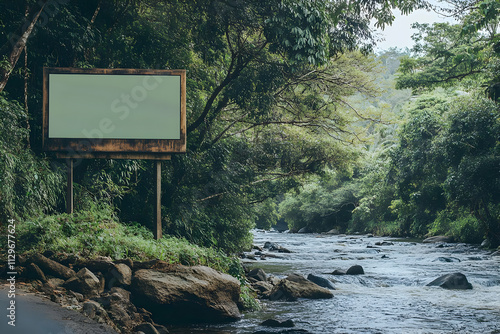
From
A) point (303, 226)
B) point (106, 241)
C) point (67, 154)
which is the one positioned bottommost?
point (303, 226)

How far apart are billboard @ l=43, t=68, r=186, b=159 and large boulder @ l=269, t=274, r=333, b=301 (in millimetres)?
3335

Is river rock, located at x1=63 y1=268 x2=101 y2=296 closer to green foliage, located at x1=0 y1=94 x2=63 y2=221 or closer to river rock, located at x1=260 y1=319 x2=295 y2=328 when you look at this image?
green foliage, located at x1=0 y1=94 x2=63 y2=221

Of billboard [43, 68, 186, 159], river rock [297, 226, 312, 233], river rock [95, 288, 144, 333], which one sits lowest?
river rock [297, 226, 312, 233]

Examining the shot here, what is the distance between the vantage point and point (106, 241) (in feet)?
24.4

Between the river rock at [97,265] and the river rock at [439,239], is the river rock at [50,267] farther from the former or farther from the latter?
the river rock at [439,239]

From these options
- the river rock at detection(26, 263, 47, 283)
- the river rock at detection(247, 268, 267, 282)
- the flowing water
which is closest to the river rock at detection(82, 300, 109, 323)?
the river rock at detection(26, 263, 47, 283)

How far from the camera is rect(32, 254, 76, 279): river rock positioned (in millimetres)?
6098

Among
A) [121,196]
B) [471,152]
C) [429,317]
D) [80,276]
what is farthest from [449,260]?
[80,276]

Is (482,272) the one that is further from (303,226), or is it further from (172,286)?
(303,226)

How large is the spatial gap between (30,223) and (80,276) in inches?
65.0

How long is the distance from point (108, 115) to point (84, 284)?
11.1ft

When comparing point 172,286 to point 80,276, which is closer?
point 80,276

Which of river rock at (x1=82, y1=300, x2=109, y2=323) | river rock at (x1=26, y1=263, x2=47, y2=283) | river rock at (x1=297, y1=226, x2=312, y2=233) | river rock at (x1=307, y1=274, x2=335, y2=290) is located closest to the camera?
river rock at (x1=82, y1=300, x2=109, y2=323)

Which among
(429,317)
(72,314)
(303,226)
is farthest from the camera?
(303,226)
